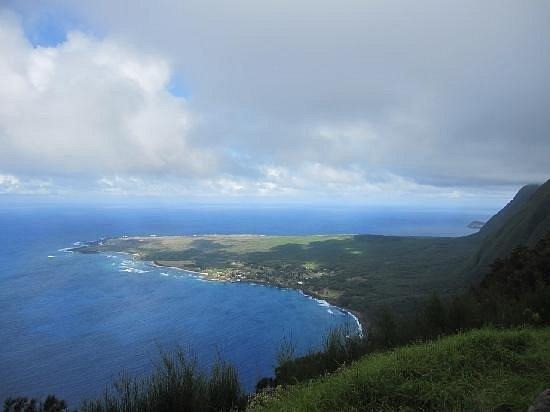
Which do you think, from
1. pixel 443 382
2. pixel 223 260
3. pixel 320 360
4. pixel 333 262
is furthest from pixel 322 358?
pixel 223 260

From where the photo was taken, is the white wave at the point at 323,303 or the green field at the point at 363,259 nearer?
Result: the green field at the point at 363,259

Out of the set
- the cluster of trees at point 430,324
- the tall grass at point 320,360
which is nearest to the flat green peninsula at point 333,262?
the cluster of trees at point 430,324

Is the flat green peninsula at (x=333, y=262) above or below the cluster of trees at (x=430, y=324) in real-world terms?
below

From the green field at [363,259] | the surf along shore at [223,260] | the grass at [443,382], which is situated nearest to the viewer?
the grass at [443,382]

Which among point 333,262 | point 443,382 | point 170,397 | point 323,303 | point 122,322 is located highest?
point 443,382

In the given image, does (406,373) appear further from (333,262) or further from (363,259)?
(363,259)

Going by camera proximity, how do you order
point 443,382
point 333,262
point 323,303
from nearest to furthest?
point 443,382, point 323,303, point 333,262

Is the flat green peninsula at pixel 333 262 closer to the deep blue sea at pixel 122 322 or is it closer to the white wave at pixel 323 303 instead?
the white wave at pixel 323 303
